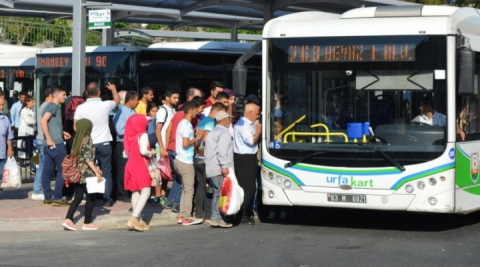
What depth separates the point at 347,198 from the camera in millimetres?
12539

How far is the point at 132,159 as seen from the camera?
12.8 meters

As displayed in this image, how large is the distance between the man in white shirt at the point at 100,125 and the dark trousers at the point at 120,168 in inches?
22.9

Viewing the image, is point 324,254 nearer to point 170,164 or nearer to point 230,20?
point 170,164

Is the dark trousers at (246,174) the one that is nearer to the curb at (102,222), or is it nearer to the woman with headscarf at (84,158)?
the curb at (102,222)

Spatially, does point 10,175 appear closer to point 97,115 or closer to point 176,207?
point 97,115

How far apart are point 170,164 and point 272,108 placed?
217 cm

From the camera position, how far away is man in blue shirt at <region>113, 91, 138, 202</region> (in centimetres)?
1494

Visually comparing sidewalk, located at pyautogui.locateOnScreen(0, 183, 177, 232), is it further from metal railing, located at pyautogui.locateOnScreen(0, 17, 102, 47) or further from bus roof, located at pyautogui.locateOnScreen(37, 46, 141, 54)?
metal railing, located at pyautogui.locateOnScreen(0, 17, 102, 47)

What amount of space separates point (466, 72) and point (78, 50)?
→ 7625 mm

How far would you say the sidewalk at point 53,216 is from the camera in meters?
12.9

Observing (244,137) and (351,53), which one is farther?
(244,137)

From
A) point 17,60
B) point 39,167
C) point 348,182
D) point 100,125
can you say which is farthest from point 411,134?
point 17,60

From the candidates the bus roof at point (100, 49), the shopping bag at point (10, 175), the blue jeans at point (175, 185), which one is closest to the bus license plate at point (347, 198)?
the blue jeans at point (175, 185)

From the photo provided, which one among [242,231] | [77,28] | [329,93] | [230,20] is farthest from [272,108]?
[230,20]
